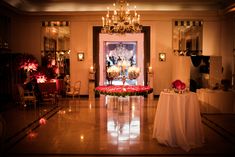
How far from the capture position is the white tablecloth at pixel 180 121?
17.0 ft

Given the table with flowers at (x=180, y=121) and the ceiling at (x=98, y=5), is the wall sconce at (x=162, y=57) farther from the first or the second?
the table with flowers at (x=180, y=121)

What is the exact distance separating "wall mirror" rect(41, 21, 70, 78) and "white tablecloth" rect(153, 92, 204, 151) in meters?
8.30

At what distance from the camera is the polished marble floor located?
16.1 ft

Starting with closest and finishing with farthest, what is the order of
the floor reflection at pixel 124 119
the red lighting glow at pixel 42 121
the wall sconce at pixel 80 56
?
the floor reflection at pixel 124 119, the red lighting glow at pixel 42 121, the wall sconce at pixel 80 56

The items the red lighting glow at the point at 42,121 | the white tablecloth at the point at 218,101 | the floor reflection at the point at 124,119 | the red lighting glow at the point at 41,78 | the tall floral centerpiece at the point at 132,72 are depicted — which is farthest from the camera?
the red lighting glow at the point at 41,78

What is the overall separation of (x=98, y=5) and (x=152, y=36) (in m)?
2.73

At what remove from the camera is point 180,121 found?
515 centimetres

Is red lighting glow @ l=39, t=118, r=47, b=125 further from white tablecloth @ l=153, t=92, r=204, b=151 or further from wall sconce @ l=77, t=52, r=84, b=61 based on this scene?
wall sconce @ l=77, t=52, r=84, b=61

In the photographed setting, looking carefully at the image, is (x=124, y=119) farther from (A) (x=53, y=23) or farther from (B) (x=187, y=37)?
(A) (x=53, y=23)

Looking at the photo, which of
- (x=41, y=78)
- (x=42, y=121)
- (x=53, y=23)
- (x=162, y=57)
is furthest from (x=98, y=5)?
(x=42, y=121)

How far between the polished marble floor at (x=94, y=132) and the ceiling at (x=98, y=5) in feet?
15.8

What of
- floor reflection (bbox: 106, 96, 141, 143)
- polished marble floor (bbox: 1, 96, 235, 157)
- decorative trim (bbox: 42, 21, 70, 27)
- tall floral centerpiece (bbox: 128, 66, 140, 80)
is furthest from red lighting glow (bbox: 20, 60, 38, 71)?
tall floral centerpiece (bbox: 128, 66, 140, 80)

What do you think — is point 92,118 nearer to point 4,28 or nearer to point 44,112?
point 44,112

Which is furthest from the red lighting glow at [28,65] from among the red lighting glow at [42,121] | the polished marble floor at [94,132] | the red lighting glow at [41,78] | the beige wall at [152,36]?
the red lighting glow at [42,121]
